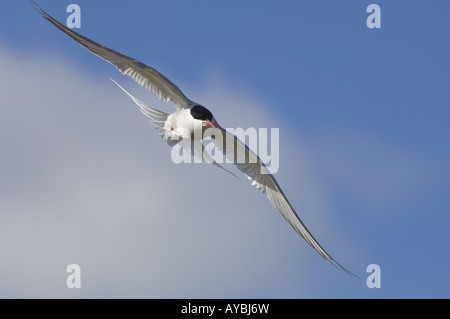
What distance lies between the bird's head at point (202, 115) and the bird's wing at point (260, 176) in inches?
16.6

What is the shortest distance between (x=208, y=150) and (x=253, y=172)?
86cm

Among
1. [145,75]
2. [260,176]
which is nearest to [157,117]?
[145,75]

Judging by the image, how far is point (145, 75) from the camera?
9.45 m

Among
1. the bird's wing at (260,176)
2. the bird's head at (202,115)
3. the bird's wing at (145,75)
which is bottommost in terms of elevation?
the bird's wing at (260,176)

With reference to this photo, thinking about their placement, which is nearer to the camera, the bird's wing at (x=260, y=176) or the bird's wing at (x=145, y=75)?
the bird's wing at (x=145, y=75)

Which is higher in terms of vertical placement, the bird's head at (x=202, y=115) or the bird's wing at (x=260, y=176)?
the bird's head at (x=202, y=115)

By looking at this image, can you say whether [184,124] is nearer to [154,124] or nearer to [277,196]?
[154,124]

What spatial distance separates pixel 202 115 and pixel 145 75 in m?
0.97

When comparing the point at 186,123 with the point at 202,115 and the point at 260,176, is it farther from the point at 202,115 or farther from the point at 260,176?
the point at 260,176

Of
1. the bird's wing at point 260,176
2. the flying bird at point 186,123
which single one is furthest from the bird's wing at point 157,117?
the bird's wing at point 260,176

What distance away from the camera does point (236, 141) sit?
384 inches

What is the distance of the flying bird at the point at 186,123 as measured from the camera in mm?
9094

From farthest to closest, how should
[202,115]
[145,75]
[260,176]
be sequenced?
[260,176] < [145,75] < [202,115]

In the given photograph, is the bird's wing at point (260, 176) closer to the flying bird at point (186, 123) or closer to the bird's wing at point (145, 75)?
the flying bird at point (186, 123)
